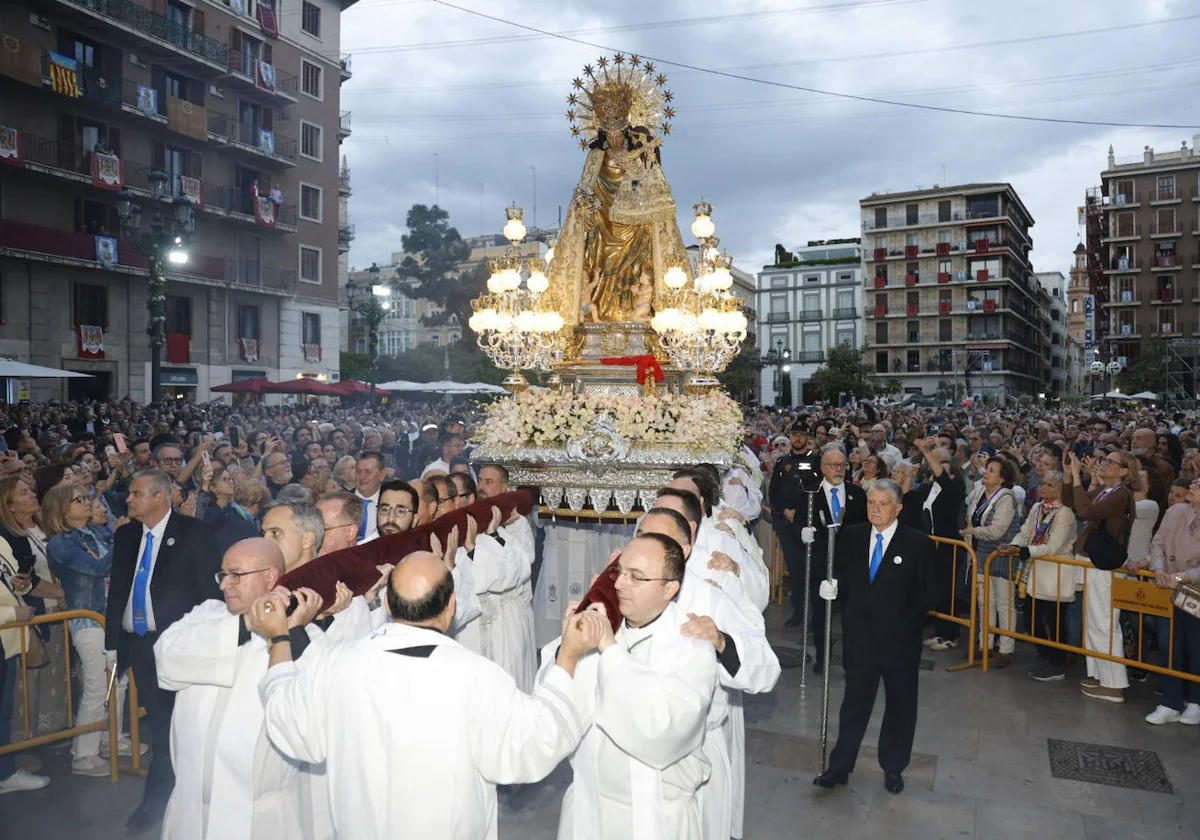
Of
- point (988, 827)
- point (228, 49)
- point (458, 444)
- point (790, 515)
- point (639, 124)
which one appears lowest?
point (988, 827)

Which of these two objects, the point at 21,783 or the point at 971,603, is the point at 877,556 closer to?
the point at 971,603

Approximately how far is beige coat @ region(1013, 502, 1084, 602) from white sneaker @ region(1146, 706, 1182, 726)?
121 centimetres

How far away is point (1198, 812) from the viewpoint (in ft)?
17.5

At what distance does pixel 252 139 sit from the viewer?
34.9 metres

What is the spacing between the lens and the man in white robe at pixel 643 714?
124 inches

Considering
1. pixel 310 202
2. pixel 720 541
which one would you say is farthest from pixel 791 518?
pixel 310 202

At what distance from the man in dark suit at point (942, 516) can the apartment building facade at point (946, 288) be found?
6250 centimetres

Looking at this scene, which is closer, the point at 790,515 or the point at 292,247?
the point at 790,515

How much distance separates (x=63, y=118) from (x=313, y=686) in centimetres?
3213

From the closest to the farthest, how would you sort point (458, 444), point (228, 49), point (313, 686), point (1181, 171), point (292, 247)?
point (313, 686)
point (458, 444)
point (228, 49)
point (292, 247)
point (1181, 171)

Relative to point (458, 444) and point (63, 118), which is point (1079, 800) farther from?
point (63, 118)

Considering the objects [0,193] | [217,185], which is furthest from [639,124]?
[217,185]

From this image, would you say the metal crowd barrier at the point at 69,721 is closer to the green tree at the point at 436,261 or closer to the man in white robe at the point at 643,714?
the man in white robe at the point at 643,714

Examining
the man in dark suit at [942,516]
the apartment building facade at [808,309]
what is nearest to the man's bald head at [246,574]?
the man in dark suit at [942,516]
